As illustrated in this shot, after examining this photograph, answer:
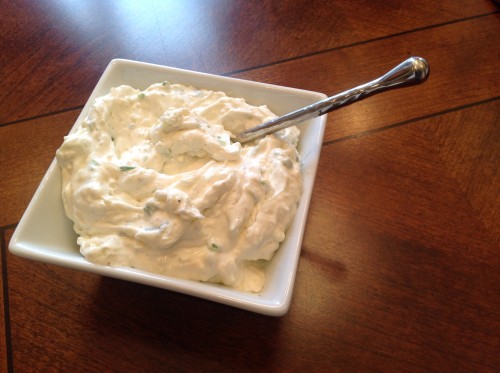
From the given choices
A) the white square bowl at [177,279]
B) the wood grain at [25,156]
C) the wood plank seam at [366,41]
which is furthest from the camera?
the wood plank seam at [366,41]

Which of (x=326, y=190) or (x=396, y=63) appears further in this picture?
(x=396, y=63)

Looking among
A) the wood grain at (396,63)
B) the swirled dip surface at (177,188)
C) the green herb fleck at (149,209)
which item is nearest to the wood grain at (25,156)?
the swirled dip surface at (177,188)

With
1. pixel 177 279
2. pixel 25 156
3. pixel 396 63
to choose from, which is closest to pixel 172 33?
pixel 25 156

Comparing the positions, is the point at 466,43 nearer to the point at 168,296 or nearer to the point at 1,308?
the point at 168,296

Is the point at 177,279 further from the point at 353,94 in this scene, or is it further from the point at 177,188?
the point at 353,94

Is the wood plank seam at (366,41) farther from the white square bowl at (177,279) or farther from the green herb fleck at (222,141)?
the green herb fleck at (222,141)

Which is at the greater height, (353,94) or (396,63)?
(353,94)

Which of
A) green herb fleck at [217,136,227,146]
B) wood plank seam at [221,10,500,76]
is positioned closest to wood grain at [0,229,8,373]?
green herb fleck at [217,136,227,146]
